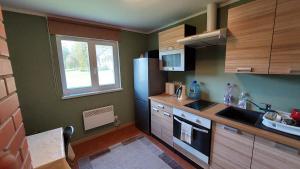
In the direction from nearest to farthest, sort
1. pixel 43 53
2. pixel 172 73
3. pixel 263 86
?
pixel 263 86
pixel 43 53
pixel 172 73

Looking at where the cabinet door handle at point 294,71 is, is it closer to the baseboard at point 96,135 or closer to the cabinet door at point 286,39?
the cabinet door at point 286,39

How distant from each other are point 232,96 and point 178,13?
1.54 m

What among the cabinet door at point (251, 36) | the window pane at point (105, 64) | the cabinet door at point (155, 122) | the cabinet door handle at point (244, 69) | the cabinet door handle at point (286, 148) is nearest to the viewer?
the cabinet door handle at point (286, 148)

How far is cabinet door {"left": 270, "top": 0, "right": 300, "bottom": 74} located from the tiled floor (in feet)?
5.43

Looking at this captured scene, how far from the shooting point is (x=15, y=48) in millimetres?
1880

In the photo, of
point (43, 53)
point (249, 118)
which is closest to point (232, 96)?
point (249, 118)

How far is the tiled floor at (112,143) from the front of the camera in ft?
6.95

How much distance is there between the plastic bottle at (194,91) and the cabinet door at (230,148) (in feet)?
2.65

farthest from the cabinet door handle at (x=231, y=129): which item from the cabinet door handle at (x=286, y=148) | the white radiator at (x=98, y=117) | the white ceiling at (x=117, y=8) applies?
the white radiator at (x=98, y=117)

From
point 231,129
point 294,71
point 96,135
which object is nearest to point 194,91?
point 231,129

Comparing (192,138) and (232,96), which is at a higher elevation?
(232,96)

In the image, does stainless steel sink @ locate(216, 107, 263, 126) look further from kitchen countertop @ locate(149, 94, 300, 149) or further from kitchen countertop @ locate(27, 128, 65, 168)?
kitchen countertop @ locate(27, 128, 65, 168)

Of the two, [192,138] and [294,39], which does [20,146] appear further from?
[294,39]

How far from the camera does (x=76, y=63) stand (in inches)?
95.6
